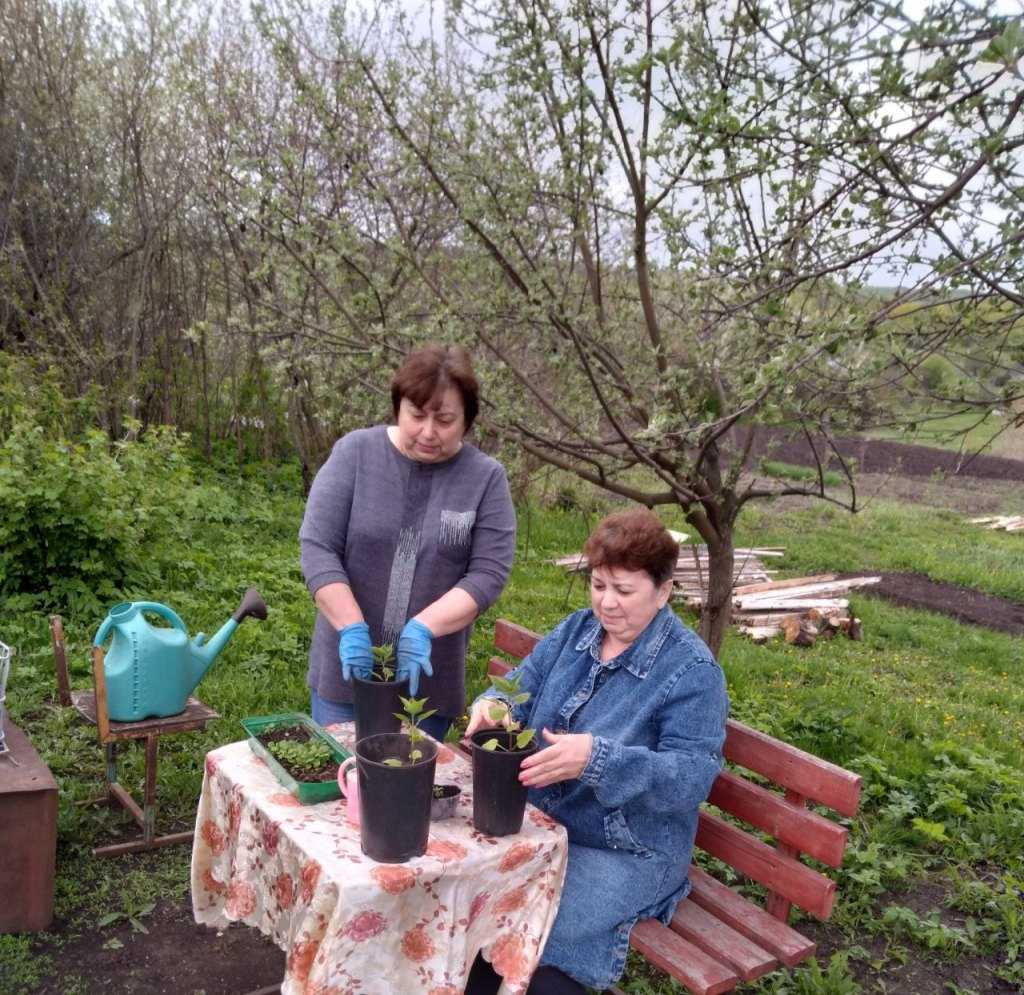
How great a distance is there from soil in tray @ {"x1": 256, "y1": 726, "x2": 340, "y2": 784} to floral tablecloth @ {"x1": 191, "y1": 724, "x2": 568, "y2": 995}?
50mm

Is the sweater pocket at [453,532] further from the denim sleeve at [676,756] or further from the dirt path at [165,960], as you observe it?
the dirt path at [165,960]

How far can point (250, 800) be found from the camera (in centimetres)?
224

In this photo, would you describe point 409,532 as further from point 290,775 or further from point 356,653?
point 290,775

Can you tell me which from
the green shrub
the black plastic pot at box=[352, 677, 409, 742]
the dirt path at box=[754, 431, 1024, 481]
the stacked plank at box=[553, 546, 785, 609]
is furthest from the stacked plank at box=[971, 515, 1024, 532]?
the black plastic pot at box=[352, 677, 409, 742]

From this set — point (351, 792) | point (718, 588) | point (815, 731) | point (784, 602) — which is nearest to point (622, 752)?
point (351, 792)

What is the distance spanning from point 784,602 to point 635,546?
603 cm

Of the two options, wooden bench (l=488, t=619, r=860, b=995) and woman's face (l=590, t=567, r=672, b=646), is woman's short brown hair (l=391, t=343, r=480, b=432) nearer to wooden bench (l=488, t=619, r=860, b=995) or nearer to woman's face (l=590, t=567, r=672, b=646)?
woman's face (l=590, t=567, r=672, b=646)

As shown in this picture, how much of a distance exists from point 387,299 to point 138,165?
4.95 metres

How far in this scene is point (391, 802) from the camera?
1.93 metres

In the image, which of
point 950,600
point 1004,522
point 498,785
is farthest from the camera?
point 1004,522

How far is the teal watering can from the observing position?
10.6ft

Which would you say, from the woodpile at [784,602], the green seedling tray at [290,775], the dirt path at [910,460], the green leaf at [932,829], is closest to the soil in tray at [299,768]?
the green seedling tray at [290,775]

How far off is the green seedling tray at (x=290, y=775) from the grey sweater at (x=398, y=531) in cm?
30

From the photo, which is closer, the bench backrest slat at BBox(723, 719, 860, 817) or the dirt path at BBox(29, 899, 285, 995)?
the bench backrest slat at BBox(723, 719, 860, 817)
